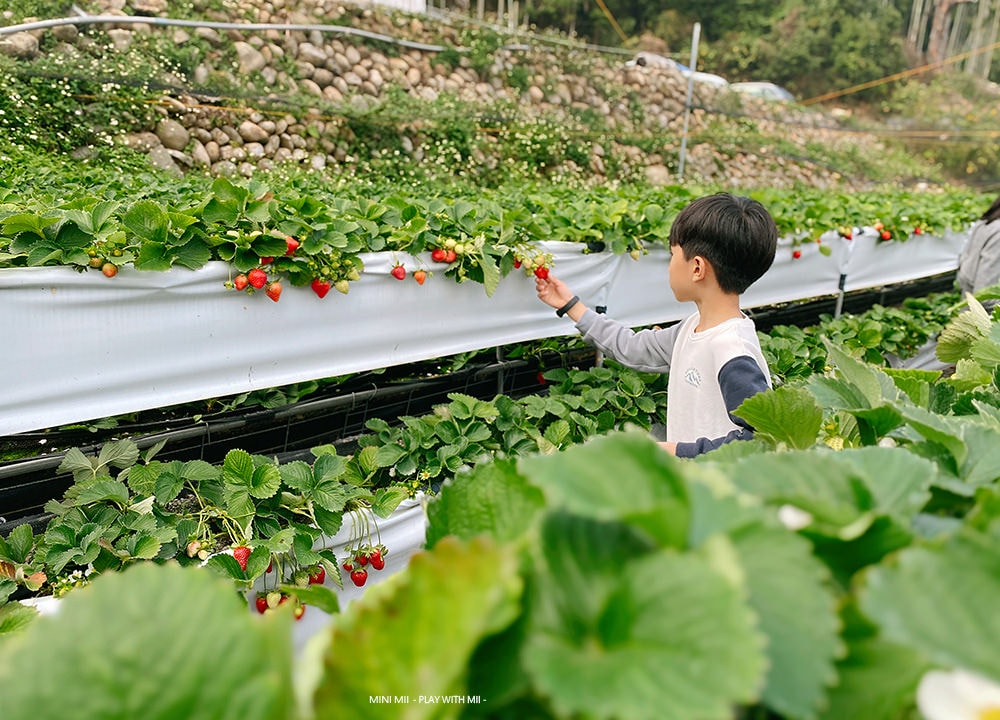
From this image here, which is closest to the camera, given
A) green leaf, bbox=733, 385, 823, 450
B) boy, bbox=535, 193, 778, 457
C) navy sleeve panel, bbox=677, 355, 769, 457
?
green leaf, bbox=733, 385, 823, 450

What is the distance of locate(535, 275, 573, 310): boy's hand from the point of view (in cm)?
268

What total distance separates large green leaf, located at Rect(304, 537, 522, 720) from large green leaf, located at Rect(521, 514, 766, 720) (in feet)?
0.13

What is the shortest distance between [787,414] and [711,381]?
1112 mm

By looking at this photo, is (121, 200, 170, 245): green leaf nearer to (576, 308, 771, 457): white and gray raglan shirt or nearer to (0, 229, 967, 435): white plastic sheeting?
(0, 229, 967, 435): white plastic sheeting

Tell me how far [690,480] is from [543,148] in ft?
37.3

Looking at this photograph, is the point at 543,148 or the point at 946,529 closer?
the point at 946,529

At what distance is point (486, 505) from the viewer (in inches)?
23.4

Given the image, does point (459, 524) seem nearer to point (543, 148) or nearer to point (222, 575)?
point (222, 575)

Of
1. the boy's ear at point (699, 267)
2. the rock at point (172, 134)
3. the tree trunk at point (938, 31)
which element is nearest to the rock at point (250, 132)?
the rock at point (172, 134)

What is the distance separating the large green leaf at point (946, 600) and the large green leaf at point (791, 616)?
0.09ft

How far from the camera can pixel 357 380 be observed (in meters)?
2.92

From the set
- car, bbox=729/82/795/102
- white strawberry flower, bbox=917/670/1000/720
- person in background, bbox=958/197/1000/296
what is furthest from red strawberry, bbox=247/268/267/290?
car, bbox=729/82/795/102

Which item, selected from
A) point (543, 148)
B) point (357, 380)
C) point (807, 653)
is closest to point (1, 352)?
point (357, 380)

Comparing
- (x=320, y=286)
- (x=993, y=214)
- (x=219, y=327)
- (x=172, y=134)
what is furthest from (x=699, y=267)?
(x=172, y=134)
